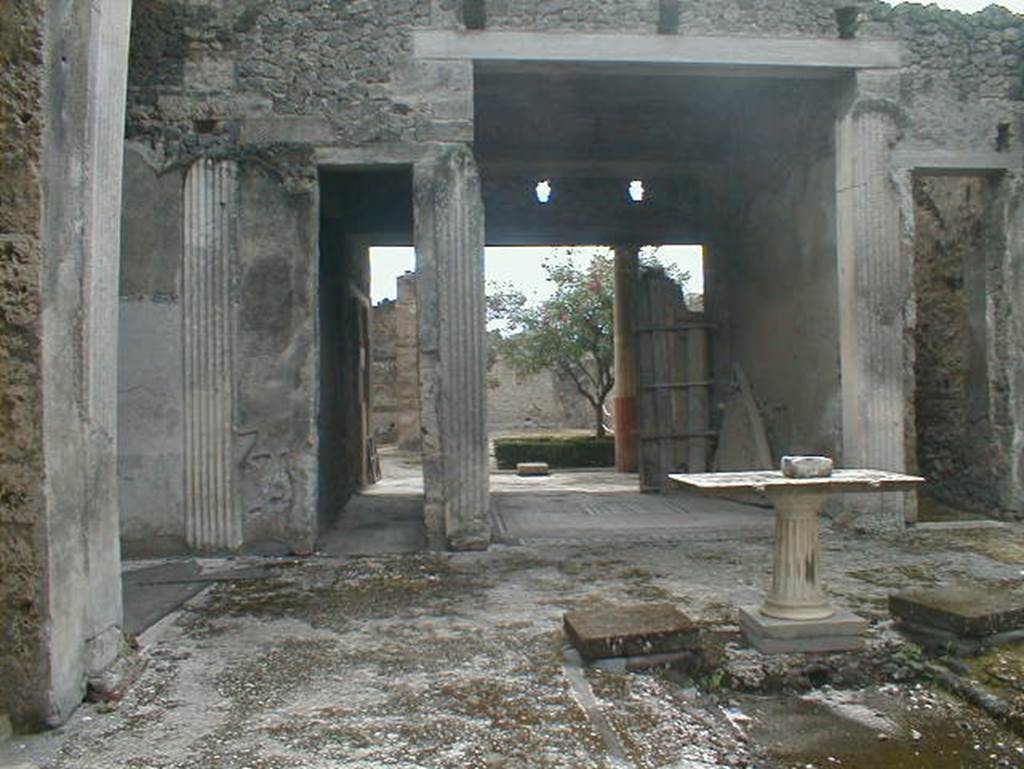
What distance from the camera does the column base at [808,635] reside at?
12.4 feet

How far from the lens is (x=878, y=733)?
10.0 feet

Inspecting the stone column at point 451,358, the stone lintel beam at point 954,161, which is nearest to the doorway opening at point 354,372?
the stone column at point 451,358

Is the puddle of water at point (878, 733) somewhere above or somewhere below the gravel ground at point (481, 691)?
below

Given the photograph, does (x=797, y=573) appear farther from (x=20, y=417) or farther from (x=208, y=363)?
(x=208, y=363)

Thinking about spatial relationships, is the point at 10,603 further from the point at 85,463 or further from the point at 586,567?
the point at 586,567

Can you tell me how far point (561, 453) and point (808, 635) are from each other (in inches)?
476

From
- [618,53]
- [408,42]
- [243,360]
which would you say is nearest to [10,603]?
[243,360]

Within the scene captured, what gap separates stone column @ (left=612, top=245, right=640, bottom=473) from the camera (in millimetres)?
12625

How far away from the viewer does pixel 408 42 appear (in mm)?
6492

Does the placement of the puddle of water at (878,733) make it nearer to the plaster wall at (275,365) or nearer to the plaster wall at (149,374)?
the plaster wall at (275,365)

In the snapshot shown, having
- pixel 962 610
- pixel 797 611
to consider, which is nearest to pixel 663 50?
pixel 797 611

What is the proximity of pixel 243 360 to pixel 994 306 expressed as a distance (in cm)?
630

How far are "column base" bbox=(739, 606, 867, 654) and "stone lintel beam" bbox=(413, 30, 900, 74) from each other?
459cm

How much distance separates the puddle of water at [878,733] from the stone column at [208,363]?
13.7ft
